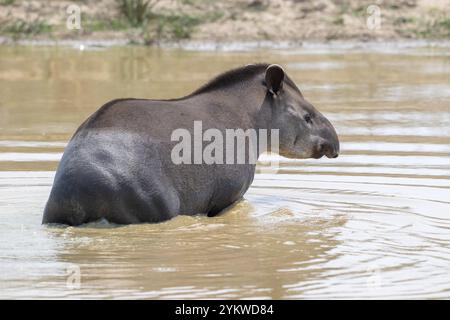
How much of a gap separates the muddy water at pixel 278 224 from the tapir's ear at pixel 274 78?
1.03 m

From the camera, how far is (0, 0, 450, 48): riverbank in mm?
26719

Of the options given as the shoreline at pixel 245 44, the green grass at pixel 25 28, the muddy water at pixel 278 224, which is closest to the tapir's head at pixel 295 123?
the muddy water at pixel 278 224

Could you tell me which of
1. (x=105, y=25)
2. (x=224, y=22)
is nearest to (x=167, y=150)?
(x=105, y=25)

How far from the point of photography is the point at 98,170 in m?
10.0

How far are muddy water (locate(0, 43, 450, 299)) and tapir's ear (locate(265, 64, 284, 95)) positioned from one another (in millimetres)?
1031

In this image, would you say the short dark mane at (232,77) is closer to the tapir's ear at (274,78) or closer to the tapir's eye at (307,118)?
the tapir's ear at (274,78)

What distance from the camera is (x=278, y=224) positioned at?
432 inches

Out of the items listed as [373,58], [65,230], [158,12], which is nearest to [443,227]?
[65,230]

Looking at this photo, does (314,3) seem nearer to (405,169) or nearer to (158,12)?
(158,12)

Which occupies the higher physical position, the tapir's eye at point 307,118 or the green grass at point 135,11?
the tapir's eye at point 307,118

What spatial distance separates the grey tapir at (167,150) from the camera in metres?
10.1

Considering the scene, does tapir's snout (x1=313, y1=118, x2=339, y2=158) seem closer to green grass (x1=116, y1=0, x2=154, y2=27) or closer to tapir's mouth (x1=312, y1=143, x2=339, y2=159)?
tapir's mouth (x1=312, y1=143, x2=339, y2=159)

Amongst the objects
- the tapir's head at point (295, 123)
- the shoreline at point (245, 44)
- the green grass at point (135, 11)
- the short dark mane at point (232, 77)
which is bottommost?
the shoreline at point (245, 44)
